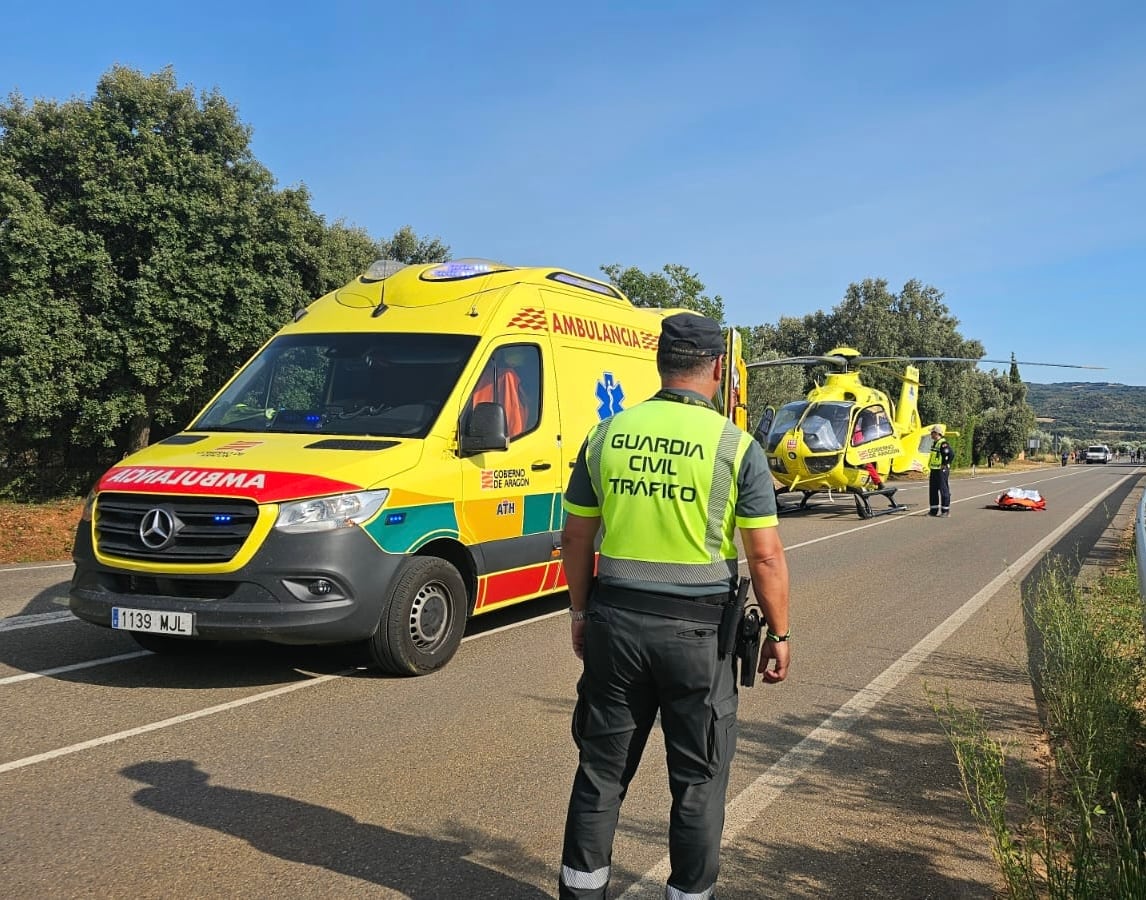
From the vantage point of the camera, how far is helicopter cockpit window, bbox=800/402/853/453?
1875 centimetres

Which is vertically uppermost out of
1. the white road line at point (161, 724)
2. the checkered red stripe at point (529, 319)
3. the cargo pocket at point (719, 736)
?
the checkered red stripe at point (529, 319)

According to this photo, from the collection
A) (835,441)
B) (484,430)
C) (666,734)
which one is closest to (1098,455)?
(835,441)

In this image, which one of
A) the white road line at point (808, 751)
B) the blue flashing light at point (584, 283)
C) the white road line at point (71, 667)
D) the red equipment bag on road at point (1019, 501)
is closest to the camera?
the white road line at point (808, 751)

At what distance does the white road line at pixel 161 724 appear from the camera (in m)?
4.39

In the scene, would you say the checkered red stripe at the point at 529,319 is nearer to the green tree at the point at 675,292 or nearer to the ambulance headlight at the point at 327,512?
the ambulance headlight at the point at 327,512

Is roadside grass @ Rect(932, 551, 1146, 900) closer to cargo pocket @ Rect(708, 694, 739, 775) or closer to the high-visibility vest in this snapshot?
cargo pocket @ Rect(708, 694, 739, 775)

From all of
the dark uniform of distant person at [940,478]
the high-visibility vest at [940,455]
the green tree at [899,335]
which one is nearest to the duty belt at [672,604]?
the dark uniform of distant person at [940,478]

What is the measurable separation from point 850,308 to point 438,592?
58479 mm

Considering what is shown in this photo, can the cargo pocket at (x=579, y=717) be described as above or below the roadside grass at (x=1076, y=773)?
above

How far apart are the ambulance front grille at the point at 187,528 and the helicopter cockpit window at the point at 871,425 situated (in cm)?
1555

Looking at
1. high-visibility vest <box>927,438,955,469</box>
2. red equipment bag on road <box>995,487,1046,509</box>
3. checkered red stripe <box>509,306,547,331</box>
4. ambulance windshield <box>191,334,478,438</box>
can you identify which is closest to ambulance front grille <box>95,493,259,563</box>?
ambulance windshield <box>191,334,478,438</box>

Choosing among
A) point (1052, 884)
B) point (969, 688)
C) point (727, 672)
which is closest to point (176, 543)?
point (727, 672)

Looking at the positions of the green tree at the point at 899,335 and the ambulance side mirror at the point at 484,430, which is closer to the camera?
the ambulance side mirror at the point at 484,430

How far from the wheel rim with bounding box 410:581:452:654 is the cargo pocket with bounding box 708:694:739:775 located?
339 centimetres
